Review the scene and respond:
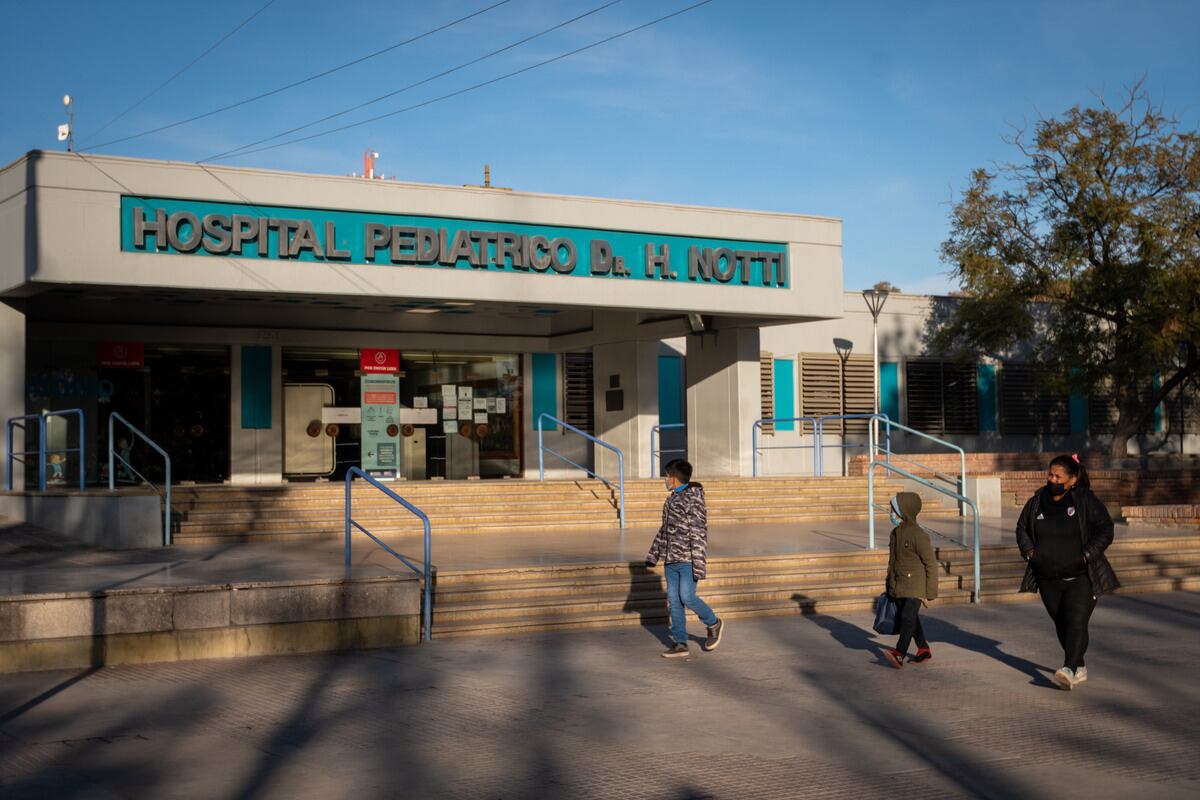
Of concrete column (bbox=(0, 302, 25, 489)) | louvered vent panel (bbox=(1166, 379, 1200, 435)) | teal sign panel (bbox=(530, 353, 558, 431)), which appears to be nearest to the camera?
concrete column (bbox=(0, 302, 25, 489))

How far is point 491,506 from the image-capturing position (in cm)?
1731

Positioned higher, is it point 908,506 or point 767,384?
point 767,384

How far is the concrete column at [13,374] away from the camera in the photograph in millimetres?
16484

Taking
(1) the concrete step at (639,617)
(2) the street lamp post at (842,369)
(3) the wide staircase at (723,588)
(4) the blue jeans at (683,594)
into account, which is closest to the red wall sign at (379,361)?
(2) the street lamp post at (842,369)

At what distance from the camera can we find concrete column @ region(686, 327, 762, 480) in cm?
2205

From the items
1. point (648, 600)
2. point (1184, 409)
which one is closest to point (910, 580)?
point (648, 600)

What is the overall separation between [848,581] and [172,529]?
7733 millimetres

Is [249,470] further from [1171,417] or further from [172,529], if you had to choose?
[1171,417]

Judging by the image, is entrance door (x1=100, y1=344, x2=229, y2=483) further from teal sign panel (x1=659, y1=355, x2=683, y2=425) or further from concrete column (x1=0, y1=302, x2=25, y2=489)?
teal sign panel (x1=659, y1=355, x2=683, y2=425)

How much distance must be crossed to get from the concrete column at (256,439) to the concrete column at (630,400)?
5860mm

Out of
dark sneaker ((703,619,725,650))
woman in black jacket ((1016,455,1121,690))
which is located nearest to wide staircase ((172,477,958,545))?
Answer: dark sneaker ((703,619,725,650))

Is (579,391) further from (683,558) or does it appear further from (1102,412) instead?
(683,558)

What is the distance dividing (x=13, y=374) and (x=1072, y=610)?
13356 mm

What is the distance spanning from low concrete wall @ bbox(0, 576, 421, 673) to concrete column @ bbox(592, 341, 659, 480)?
1225 centimetres
